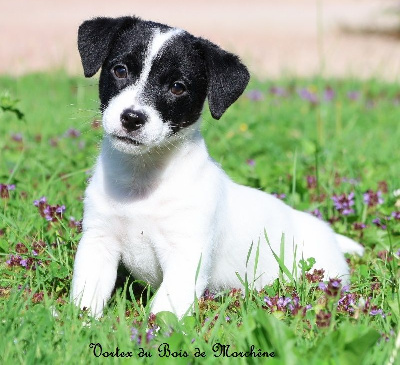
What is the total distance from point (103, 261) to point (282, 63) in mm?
7221

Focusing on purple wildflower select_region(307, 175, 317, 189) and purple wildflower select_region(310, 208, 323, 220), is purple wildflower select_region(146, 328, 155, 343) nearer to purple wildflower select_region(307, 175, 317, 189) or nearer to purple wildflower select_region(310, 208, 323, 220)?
purple wildflower select_region(310, 208, 323, 220)

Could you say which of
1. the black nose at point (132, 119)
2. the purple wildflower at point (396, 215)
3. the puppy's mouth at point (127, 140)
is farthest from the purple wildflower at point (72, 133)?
the black nose at point (132, 119)

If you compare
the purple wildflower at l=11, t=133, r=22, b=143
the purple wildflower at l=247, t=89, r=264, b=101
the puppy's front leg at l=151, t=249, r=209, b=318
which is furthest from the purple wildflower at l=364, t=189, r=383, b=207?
the purple wildflower at l=247, t=89, r=264, b=101

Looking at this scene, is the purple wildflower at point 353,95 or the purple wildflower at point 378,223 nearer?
the purple wildflower at point 378,223

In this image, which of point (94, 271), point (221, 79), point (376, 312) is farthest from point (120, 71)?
point (376, 312)

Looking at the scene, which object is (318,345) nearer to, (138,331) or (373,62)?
(138,331)

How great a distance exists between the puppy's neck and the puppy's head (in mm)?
107

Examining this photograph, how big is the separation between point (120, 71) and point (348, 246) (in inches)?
70.9

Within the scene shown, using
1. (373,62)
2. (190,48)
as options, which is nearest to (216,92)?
(190,48)

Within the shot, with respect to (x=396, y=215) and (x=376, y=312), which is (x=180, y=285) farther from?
(x=396, y=215)

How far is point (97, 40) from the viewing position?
382cm

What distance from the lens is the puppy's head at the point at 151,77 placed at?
347 cm

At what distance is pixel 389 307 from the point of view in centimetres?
358

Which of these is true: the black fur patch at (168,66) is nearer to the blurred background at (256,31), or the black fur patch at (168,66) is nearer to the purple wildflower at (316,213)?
the purple wildflower at (316,213)
